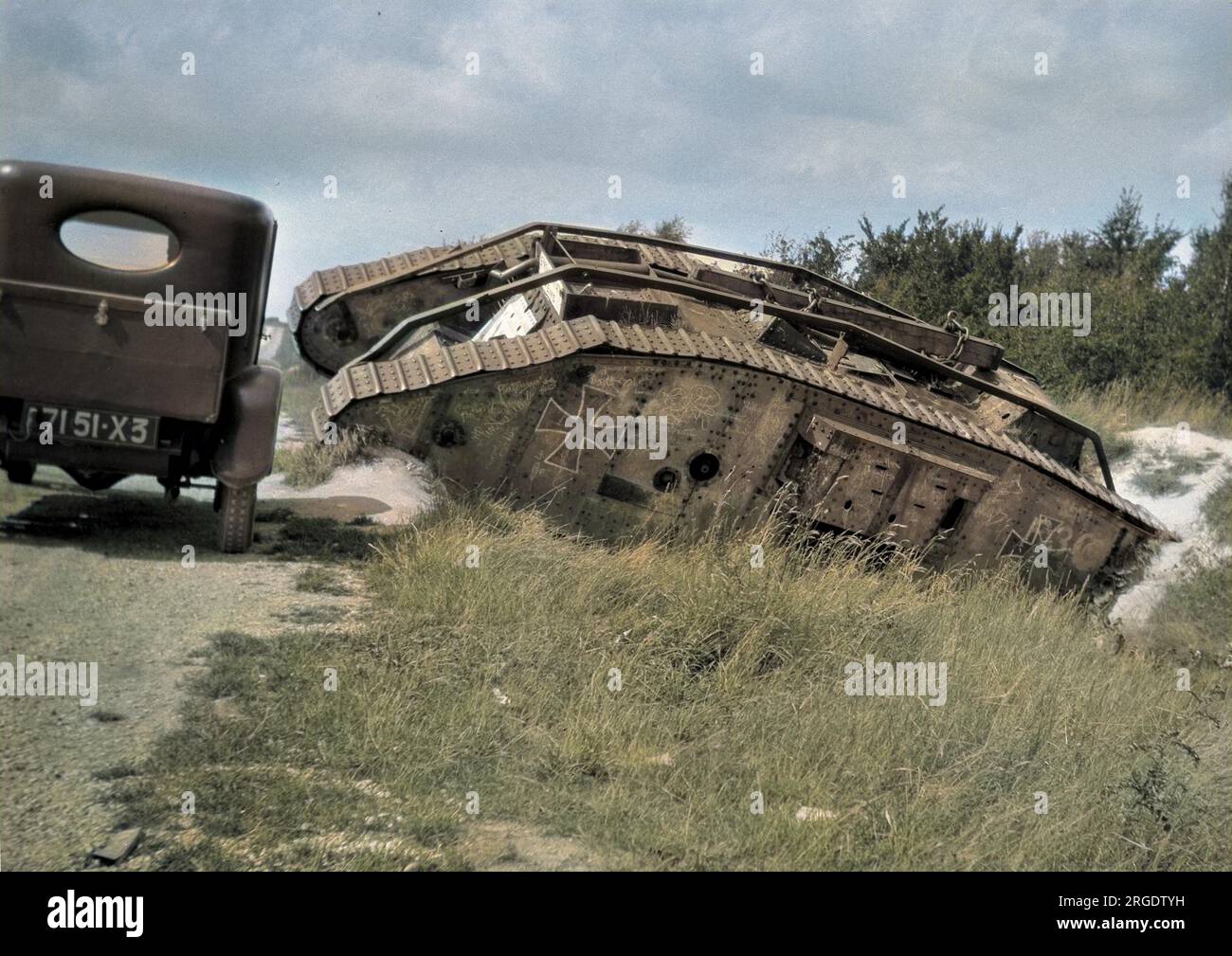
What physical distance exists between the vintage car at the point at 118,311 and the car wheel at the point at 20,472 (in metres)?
0.03

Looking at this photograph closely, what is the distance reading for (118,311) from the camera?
6961 mm

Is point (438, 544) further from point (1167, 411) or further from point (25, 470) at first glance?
point (1167, 411)

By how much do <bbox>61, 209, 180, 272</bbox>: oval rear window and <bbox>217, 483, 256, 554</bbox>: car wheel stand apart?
151cm

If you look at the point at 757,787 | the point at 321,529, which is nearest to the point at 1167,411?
the point at 321,529

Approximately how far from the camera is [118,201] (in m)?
6.95

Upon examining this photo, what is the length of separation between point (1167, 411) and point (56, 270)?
14329 mm
